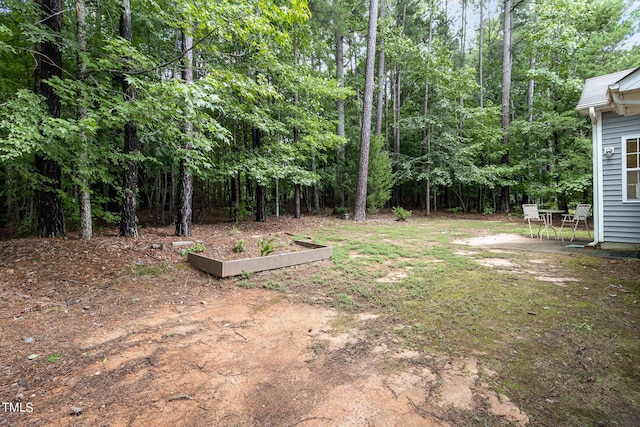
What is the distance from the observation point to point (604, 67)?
11367mm

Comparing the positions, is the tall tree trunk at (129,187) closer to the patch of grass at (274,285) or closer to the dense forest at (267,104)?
the dense forest at (267,104)

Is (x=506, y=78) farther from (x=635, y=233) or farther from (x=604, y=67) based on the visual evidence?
(x=635, y=233)

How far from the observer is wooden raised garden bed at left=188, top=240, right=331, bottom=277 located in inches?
169

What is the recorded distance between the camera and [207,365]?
2174mm

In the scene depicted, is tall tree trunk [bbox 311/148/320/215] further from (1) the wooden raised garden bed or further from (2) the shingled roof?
(2) the shingled roof

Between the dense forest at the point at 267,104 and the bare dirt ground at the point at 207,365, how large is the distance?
2.22 metres

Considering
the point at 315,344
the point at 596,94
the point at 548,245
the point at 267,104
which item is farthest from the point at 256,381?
the point at 267,104

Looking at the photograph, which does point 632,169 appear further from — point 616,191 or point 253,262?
point 253,262

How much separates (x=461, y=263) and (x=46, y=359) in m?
5.47

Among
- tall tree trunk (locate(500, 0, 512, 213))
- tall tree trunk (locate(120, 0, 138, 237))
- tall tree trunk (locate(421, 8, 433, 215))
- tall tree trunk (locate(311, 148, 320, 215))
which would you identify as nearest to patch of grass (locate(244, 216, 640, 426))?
tall tree trunk (locate(120, 0, 138, 237))

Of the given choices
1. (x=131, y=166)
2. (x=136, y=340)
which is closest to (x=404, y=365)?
(x=136, y=340)

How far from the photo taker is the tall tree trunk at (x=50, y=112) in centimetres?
485

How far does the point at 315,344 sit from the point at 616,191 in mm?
7276

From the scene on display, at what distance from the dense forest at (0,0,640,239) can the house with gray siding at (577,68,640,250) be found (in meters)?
5.48
